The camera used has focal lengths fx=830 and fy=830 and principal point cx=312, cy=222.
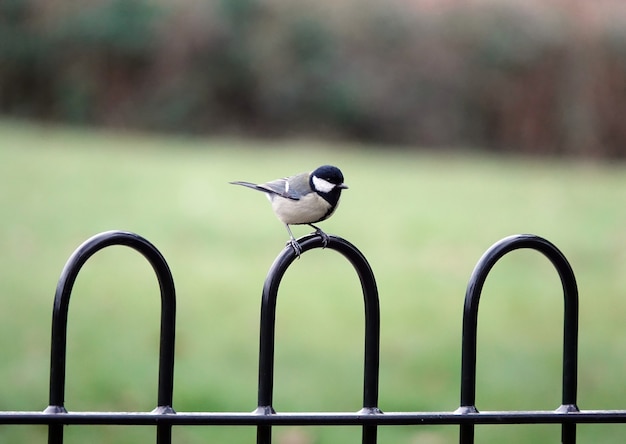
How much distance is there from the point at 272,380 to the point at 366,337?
0.77 feet

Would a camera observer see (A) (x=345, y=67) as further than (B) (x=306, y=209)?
Yes

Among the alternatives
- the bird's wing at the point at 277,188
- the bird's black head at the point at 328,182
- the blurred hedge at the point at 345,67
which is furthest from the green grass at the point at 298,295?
the blurred hedge at the point at 345,67

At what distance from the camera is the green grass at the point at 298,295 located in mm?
4730

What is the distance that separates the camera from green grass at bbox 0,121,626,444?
4730 mm

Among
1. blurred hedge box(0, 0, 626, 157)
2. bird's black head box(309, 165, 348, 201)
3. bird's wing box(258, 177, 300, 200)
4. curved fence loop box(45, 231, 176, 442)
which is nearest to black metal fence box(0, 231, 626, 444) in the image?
curved fence loop box(45, 231, 176, 442)

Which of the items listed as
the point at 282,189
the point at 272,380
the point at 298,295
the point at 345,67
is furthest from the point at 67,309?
the point at 345,67

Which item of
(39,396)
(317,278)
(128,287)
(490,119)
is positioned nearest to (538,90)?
(490,119)

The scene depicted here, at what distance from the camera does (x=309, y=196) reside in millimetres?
3000

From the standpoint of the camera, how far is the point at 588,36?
17469mm

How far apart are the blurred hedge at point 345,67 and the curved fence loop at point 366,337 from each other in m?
15.9

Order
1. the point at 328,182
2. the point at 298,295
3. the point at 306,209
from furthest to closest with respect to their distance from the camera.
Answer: the point at 298,295, the point at 306,209, the point at 328,182

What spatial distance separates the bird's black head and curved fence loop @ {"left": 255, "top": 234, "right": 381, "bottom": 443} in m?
0.77

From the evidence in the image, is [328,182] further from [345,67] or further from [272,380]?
[345,67]

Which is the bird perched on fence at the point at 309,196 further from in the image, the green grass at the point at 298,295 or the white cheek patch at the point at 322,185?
the green grass at the point at 298,295
